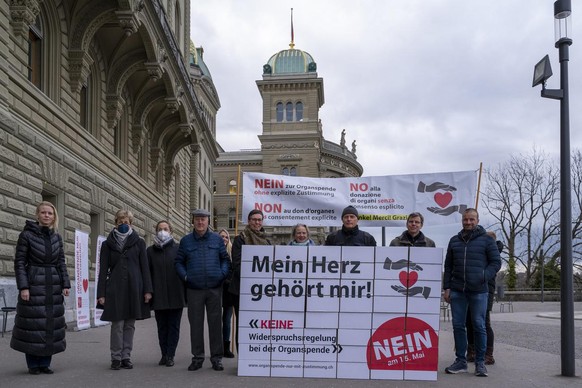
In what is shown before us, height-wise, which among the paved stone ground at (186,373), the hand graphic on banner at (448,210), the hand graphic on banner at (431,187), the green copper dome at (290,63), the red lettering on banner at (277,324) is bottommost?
the paved stone ground at (186,373)

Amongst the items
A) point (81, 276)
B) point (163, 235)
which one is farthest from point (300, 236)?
point (81, 276)

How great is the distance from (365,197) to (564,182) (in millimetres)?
3053

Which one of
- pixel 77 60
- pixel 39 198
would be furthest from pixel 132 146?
pixel 39 198

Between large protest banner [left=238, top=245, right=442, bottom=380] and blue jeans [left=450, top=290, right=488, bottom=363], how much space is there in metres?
0.58

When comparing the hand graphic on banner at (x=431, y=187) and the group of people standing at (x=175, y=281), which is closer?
the group of people standing at (x=175, y=281)

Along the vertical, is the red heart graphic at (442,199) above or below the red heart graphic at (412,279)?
above

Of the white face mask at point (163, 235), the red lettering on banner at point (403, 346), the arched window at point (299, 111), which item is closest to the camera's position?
the red lettering on banner at point (403, 346)

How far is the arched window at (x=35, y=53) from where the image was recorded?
15.6 metres

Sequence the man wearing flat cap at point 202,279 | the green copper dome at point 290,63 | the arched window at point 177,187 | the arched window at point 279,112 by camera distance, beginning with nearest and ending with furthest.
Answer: the man wearing flat cap at point 202,279 < the arched window at point 177,187 < the arched window at point 279,112 < the green copper dome at point 290,63

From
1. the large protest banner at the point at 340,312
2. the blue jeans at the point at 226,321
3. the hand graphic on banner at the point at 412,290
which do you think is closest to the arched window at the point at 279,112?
the blue jeans at the point at 226,321

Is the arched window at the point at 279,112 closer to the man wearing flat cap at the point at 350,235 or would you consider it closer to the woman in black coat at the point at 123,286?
the woman in black coat at the point at 123,286

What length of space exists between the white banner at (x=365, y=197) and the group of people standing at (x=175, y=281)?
5.48ft

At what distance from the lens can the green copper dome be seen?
9294 centimetres

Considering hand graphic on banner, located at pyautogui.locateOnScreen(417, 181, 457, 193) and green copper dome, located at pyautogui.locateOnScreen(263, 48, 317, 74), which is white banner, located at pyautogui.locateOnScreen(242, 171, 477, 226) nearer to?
hand graphic on banner, located at pyautogui.locateOnScreen(417, 181, 457, 193)
